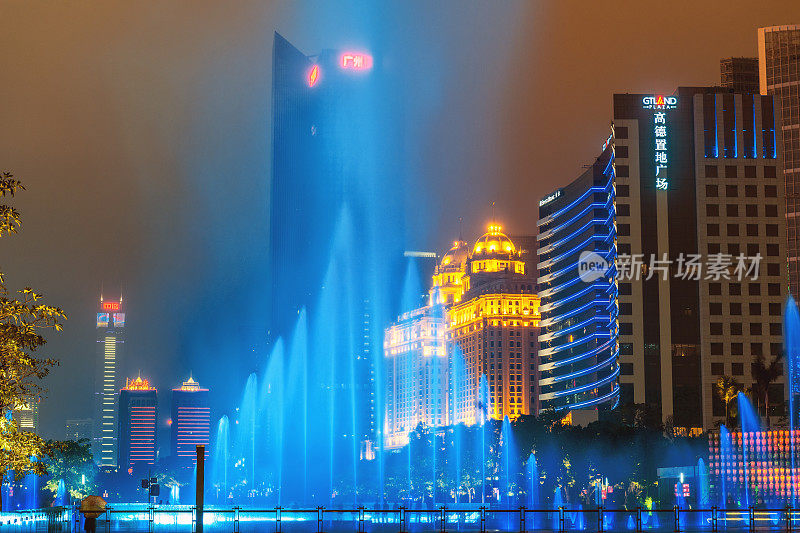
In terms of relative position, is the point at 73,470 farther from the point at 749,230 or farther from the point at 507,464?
the point at 749,230

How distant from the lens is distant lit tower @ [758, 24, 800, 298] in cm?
16525

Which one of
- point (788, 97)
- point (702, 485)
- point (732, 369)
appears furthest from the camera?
point (788, 97)

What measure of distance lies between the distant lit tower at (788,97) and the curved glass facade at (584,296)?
26.5 meters

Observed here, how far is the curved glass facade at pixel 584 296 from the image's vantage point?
167 metres

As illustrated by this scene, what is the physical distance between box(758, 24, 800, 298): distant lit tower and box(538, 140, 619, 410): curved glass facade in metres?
26.5

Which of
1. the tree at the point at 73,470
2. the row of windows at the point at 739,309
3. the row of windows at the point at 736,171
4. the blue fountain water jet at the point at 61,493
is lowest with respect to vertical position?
the blue fountain water jet at the point at 61,493

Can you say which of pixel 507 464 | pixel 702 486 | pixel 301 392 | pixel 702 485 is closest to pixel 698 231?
pixel 507 464

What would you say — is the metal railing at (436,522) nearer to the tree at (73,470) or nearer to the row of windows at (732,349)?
the tree at (73,470)

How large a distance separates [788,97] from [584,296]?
4420cm

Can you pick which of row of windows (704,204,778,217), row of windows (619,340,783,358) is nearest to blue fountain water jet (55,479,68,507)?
row of windows (619,340,783,358)

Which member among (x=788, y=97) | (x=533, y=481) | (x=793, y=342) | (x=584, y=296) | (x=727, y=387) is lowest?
(x=533, y=481)

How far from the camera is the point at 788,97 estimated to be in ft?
557

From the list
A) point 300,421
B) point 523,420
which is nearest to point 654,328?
point 523,420

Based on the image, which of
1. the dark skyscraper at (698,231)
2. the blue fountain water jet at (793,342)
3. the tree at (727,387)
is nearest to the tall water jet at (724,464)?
the blue fountain water jet at (793,342)
